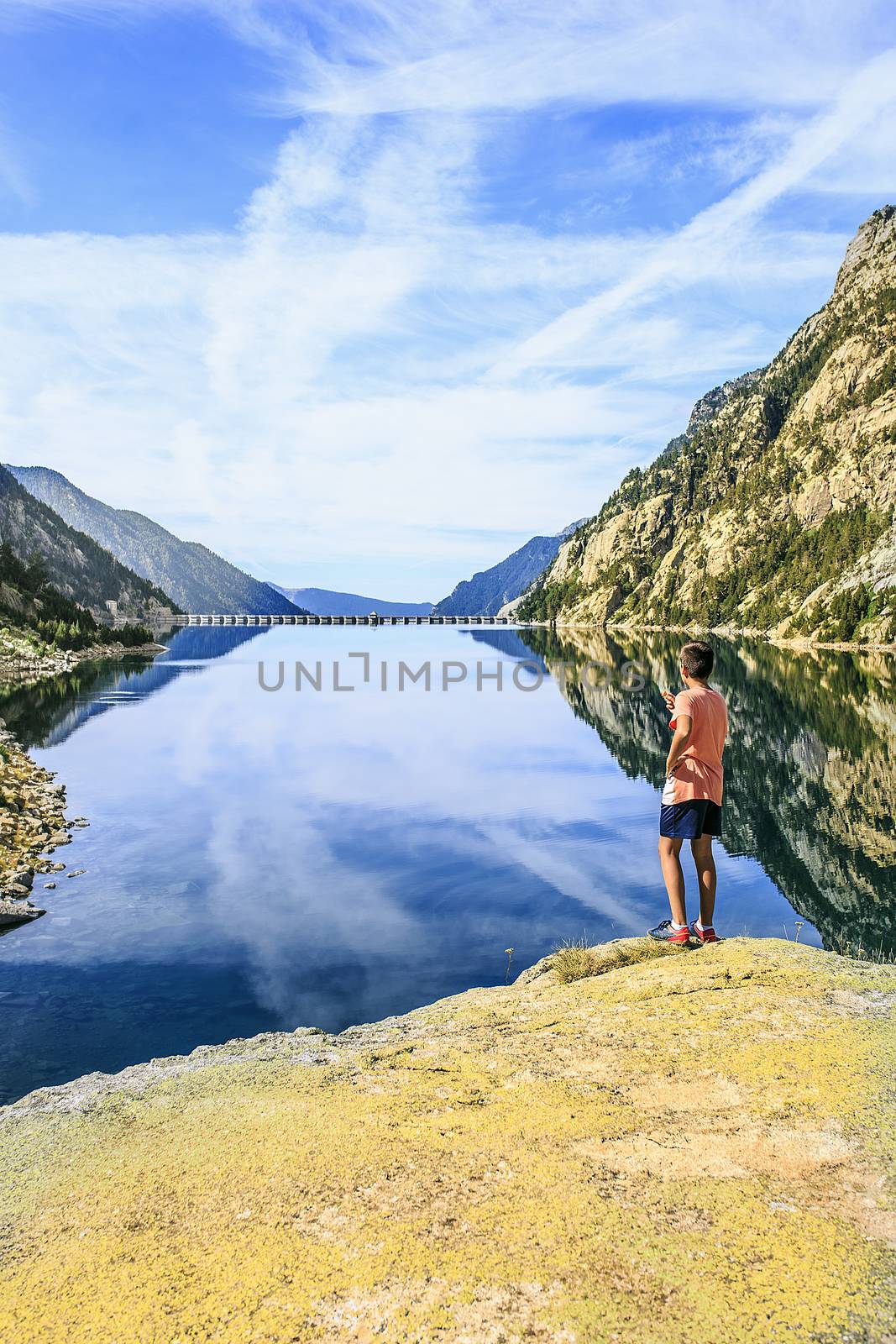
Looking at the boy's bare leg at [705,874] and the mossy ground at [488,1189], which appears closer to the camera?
the mossy ground at [488,1189]

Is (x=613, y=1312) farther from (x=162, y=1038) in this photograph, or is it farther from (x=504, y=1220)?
(x=162, y=1038)

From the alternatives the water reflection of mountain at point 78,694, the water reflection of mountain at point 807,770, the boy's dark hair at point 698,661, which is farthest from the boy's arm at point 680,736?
the water reflection of mountain at point 78,694

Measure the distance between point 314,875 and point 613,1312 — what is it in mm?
17167

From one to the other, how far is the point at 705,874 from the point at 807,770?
74.8ft

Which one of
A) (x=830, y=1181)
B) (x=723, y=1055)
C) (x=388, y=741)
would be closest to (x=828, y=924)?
(x=723, y=1055)

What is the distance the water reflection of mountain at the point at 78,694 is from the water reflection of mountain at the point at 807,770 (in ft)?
102

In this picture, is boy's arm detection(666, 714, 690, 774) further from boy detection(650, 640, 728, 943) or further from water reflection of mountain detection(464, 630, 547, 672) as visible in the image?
water reflection of mountain detection(464, 630, 547, 672)

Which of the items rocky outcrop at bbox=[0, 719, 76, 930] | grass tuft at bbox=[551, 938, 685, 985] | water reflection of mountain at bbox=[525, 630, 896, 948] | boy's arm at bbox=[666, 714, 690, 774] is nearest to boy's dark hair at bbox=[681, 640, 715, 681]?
boy's arm at bbox=[666, 714, 690, 774]

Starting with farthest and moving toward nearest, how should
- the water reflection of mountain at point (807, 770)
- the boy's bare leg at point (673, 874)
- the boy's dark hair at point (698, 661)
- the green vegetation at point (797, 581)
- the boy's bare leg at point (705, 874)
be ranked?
the green vegetation at point (797, 581) < the water reflection of mountain at point (807, 770) < the boy's bare leg at point (673, 874) < the boy's bare leg at point (705, 874) < the boy's dark hair at point (698, 661)

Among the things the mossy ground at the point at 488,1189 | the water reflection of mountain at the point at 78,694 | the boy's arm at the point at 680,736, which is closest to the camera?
the mossy ground at the point at 488,1189

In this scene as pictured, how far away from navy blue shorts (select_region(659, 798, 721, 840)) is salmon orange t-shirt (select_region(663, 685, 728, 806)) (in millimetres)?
82

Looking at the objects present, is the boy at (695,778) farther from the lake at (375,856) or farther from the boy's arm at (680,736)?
the lake at (375,856)

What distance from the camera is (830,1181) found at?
16.4 feet

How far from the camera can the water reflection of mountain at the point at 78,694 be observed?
45.6 m
